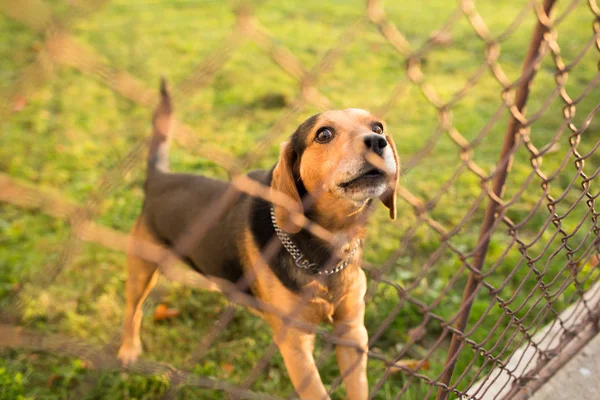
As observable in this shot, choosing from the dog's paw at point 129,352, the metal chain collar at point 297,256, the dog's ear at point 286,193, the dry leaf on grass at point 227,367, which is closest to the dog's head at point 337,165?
the dog's ear at point 286,193

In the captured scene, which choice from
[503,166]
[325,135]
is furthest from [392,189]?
[503,166]

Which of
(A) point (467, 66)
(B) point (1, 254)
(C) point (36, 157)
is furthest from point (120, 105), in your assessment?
(A) point (467, 66)

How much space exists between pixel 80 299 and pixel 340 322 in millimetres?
2099

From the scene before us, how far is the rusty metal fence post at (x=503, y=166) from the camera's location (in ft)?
5.45

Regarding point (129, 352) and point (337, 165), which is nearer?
point (337, 165)

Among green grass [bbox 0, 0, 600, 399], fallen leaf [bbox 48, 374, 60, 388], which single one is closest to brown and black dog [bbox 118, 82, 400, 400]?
green grass [bbox 0, 0, 600, 399]

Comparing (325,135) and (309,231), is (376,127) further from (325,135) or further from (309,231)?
(309,231)

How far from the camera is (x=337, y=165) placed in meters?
2.30

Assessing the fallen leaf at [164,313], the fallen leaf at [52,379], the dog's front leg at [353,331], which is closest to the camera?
the dog's front leg at [353,331]

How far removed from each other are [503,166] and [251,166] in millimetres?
3290

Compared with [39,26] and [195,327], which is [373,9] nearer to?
[39,26]

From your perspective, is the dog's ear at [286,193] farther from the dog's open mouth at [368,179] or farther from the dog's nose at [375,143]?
the dog's nose at [375,143]

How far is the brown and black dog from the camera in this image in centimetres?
231

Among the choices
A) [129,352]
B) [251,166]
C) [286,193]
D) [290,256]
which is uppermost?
[286,193]
